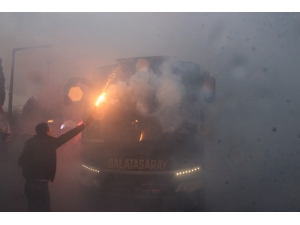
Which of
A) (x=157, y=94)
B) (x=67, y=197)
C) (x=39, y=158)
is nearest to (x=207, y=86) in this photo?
(x=157, y=94)

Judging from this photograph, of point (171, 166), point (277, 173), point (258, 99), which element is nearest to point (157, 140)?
point (171, 166)

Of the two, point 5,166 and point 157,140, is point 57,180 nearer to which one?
point 5,166

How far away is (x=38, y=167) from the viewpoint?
14.0 ft

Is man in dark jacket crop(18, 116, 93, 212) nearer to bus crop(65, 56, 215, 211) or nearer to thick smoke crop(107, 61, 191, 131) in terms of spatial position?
bus crop(65, 56, 215, 211)

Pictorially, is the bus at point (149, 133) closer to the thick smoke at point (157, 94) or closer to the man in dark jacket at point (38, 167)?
the thick smoke at point (157, 94)

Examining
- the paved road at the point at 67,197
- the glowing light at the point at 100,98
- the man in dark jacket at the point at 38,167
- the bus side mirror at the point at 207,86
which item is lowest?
the paved road at the point at 67,197

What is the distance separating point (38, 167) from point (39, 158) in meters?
0.12

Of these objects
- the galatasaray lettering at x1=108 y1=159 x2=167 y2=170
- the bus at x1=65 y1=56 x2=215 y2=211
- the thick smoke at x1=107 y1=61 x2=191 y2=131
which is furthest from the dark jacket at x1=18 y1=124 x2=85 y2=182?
the thick smoke at x1=107 y1=61 x2=191 y2=131

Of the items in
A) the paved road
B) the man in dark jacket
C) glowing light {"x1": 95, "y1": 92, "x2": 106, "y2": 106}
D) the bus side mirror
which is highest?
the bus side mirror

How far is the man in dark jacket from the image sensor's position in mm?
4266

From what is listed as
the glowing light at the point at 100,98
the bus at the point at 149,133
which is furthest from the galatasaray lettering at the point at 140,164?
the glowing light at the point at 100,98

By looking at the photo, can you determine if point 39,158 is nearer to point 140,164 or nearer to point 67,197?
point 140,164

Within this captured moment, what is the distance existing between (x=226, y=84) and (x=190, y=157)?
211cm

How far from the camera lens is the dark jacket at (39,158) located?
14.0 ft
